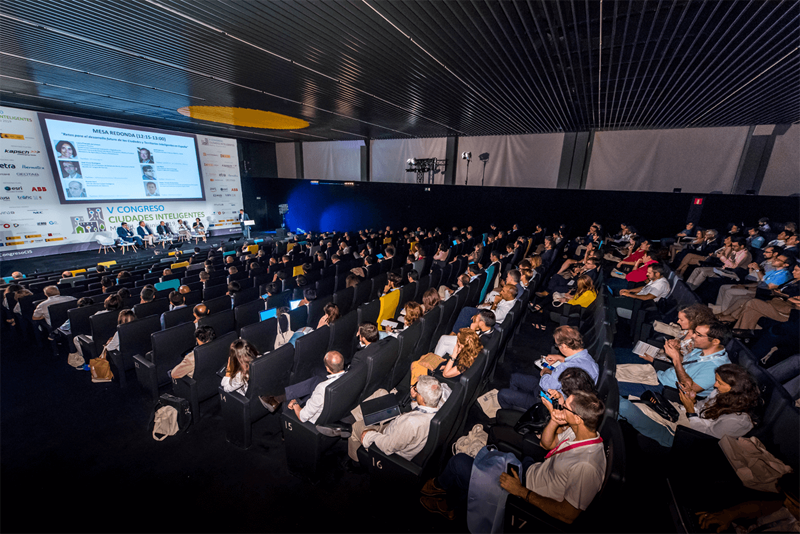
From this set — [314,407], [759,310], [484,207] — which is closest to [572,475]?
[314,407]

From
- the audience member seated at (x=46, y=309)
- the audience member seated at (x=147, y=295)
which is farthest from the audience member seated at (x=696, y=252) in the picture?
the audience member seated at (x=46, y=309)

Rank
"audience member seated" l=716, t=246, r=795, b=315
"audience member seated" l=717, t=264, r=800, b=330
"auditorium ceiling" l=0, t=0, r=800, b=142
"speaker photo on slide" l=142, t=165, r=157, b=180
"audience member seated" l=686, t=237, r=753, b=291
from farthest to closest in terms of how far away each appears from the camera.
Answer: "speaker photo on slide" l=142, t=165, r=157, b=180 < "audience member seated" l=686, t=237, r=753, b=291 < "audience member seated" l=716, t=246, r=795, b=315 < "audience member seated" l=717, t=264, r=800, b=330 < "auditorium ceiling" l=0, t=0, r=800, b=142

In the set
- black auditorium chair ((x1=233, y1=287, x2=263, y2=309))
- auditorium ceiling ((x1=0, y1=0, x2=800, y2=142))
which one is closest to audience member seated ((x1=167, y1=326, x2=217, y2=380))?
black auditorium chair ((x1=233, y1=287, x2=263, y2=309))

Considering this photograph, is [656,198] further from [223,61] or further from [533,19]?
[223,61]

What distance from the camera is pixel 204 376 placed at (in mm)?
3434

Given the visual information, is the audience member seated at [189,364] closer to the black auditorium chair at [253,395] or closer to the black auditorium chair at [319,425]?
the black auditorium chair at [253,395]

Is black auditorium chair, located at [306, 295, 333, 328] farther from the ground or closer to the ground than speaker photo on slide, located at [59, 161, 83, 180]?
closer to the ground

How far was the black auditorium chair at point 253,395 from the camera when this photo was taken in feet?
9.68

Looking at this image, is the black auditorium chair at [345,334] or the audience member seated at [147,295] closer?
the black auditorium chair at [345,334]

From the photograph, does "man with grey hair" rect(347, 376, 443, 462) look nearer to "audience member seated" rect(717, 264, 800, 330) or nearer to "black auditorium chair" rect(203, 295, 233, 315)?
"black auditorium chair" rect(203, 295, 233, 315)

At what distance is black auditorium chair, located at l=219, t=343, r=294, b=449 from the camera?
2.95m

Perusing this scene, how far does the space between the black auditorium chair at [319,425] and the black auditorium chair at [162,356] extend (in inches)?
75.6

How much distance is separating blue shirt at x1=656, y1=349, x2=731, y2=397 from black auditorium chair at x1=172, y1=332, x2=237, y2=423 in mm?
4411

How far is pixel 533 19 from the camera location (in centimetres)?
373
